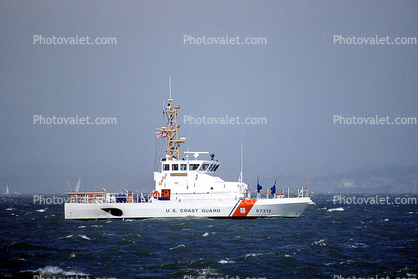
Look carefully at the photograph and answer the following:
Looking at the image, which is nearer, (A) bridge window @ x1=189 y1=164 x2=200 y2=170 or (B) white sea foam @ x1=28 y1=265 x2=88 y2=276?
(B) white sea foam @ x1=28 y1=265 x2=88 y2=276

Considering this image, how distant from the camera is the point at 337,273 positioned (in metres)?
16.2

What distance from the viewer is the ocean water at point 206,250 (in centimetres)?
1639

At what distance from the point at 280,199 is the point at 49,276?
1991cm

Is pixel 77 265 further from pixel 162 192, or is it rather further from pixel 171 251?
pixel 162 192

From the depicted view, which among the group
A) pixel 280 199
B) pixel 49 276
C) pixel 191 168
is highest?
pixel 191 168

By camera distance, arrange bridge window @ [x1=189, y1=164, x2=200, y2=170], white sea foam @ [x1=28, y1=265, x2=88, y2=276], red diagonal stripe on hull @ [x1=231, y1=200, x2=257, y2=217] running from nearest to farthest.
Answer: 1. white sea foam @ [x1=28, y1=265, x2=88, y2=276]
2. red diagonal stripe on hull @ [x1=231, y1=200, x2=257, y2=217]
3. bridge window @ [x1=189, y1=164, x2=200, y2=170]

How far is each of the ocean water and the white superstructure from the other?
3.20ft

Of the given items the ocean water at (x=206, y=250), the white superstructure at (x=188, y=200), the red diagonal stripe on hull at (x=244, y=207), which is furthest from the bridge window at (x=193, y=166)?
the red diagonal stripe on hull at (x=244, y=207)

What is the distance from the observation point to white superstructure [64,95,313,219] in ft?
102

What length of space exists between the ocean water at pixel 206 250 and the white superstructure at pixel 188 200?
975 millimetres

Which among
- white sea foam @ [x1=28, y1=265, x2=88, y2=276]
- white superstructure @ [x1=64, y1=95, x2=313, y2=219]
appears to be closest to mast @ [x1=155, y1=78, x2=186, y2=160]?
white superstructure @ [x1=64, y1=95, x2=313, y2=219]

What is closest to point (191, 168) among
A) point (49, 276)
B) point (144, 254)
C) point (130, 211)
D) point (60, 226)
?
point (130, 211)

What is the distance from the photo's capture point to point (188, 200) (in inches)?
1224

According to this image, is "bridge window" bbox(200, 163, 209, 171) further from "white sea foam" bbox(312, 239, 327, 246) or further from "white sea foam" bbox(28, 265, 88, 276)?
"white sea foam" bbox(28, 265, 88, 276)
